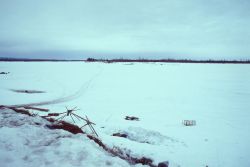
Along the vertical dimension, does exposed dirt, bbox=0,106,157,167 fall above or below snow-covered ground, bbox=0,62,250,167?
above

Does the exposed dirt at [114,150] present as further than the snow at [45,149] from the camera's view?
Yes

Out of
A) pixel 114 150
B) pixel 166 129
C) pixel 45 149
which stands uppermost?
pixel 45 149

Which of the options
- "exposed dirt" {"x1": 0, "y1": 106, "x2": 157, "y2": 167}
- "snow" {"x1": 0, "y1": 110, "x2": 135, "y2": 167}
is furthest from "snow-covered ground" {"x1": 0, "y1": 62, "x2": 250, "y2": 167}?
"exposed dirt" {"x1": 0, "y1": 106, "x2": 157, "y2": 167}

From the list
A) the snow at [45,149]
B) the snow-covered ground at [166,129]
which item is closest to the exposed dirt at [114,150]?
the snow-covered ground at [166,129]

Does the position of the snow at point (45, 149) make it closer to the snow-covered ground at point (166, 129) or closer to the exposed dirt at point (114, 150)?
the snow-covered ground at point (166, 129)

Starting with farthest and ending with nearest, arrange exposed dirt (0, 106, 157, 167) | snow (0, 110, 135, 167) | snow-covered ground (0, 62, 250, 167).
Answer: exposed dirt (0, 106, 157, 167), snow-covered ground (0, 62, 250, 167), snow (0, 110, 135, 167)

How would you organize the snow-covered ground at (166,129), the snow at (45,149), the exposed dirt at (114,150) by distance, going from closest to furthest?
the snow at (45,149), the snow-covered ground at (166,129), the exposed dirt at (114,150)

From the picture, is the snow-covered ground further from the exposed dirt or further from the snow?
the exposed dirt

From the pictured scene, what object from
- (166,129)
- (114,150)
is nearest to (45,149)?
(114,150)

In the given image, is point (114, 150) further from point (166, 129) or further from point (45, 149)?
point (166, 129)

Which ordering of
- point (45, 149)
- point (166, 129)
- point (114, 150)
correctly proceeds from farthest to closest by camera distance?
point (166, 129)
point (114, 150)
point (45, 149)

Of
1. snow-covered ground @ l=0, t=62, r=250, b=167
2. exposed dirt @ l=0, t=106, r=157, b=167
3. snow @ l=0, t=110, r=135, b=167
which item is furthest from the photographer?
exposed dirt @ l=0, t=106, r=157, b=167

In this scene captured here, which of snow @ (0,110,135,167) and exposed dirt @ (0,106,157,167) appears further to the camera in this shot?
exposed dirt @ (0,106,157,167)

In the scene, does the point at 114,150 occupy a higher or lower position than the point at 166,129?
higher
